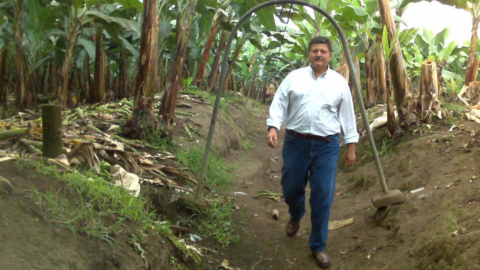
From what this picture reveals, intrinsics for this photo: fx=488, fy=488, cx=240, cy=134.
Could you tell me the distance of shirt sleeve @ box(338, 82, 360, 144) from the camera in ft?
13.2

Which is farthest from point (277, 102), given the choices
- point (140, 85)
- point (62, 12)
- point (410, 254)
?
point (62, 12)

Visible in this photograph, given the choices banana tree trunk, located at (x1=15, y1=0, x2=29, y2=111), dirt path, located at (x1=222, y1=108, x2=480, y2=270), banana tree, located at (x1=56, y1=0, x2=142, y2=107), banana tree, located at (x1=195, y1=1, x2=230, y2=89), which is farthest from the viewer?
banana tree, located at (x1=195, y1=1, x2=230, y2=89)

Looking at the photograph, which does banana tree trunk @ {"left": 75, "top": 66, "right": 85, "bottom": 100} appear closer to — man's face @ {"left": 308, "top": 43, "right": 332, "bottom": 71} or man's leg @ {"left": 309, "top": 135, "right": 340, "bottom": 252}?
man's face @ {"left": 308, "top": 43, "right": 332, "bottom": 71}

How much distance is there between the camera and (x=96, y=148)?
4.72 meters

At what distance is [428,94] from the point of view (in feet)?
21.3

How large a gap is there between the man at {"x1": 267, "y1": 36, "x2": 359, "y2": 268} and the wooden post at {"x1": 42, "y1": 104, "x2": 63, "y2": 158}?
5.55 ft

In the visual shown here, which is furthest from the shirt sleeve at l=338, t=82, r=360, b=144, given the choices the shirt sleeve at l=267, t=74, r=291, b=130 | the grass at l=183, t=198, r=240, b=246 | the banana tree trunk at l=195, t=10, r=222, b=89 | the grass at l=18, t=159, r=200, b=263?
the banana tree trunk at l=195, t=10, r=222, b=89

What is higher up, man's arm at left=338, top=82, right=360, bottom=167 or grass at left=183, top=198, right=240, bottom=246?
man's arm at left=338, top=82, right=360, bottom=167

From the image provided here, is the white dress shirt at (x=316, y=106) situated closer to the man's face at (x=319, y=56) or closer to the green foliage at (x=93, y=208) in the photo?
the man's face at (x=319, y=56)

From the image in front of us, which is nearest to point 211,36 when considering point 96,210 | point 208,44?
point 208,44

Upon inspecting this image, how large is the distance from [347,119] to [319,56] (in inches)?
22.4

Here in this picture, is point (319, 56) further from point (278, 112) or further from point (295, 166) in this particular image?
point (295, 166)

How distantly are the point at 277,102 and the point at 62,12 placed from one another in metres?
5.01

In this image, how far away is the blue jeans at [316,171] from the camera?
3.99 m
